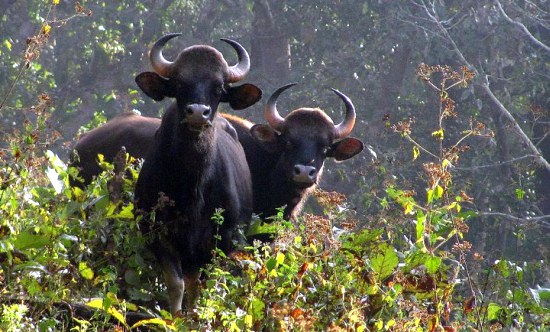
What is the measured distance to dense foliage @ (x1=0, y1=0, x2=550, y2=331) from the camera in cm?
561

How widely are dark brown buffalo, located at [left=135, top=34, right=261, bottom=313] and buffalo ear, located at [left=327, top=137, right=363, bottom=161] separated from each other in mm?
2083

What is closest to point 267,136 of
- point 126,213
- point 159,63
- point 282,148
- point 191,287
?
point 282,148

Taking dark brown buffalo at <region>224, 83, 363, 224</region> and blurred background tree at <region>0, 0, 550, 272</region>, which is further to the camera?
blurred background tree at <region>0, 0, 550, 272</region>

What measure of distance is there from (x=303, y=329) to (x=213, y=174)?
3.22 metres

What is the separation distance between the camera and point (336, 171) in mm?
20312

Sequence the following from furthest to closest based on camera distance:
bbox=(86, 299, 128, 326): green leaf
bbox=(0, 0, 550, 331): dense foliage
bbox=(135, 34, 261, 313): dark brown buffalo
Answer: bbox=(135, 34, 261, 313): dark brown buffalo < bbox=(0, 0, 550, 331): dense foliage < bbox=(86, 299, 128, 326): green leaf

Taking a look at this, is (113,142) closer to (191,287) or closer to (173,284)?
(191,287)

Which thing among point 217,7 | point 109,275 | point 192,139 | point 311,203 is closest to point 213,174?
point 192,139

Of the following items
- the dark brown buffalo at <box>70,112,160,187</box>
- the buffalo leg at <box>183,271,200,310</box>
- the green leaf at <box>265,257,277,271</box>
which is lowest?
the dark brown buffalo at <box>70,112,160,187</box>

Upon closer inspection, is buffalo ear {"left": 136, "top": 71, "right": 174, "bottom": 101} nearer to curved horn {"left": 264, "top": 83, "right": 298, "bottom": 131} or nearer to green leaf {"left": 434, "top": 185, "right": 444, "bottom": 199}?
curved horn {"left": 264, "top": 83, "right": 298, "bottom": 131}

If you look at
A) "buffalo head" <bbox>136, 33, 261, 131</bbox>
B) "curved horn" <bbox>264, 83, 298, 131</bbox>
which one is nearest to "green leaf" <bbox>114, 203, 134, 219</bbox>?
"buffalo head" <bbox>136, 33, 261, 131</bbox>

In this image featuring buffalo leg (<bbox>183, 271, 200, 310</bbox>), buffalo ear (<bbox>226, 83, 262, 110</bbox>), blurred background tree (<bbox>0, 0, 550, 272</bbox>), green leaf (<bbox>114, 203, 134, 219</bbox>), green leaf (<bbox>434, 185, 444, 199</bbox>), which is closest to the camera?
green leaf (<bbox>434, 185, 444, 199</bbox>)

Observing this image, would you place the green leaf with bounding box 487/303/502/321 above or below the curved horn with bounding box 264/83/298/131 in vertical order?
above

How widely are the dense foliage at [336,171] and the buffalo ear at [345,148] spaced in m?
0.57
